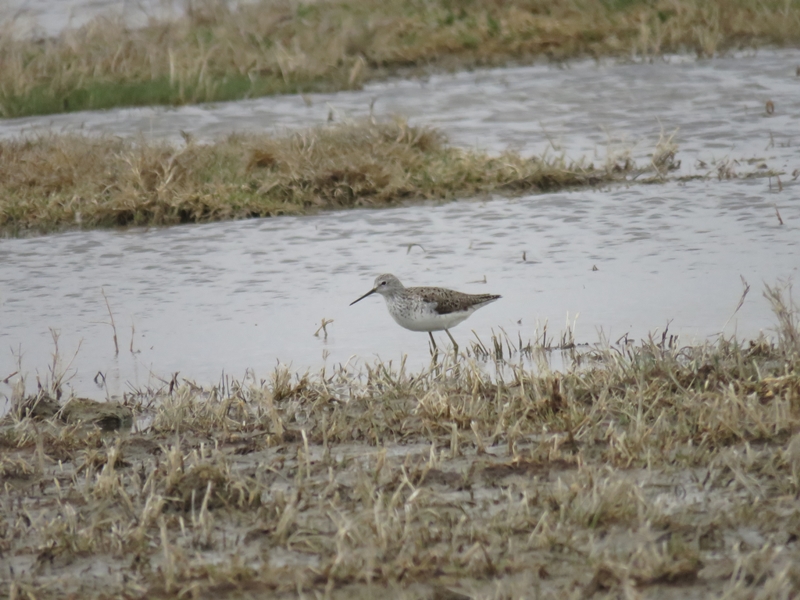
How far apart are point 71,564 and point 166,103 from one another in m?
14.1

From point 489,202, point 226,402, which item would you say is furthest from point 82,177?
point 226,402

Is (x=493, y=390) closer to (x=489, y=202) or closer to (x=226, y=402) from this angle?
(x=226, y=402)

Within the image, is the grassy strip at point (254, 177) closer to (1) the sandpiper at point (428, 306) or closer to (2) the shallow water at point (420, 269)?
(2) the shallow water at point (420, 269)

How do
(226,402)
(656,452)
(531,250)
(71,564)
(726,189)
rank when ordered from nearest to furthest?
(71,564) → (656,452) → (226,402) → (531,250) → (726,189)

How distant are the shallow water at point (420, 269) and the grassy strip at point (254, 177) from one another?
29 centimetres

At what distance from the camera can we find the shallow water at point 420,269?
28.4 feet

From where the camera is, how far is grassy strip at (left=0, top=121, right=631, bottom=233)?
12.3 metres

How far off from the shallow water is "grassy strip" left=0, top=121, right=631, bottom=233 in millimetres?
290

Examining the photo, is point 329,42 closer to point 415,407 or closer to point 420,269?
point 420,269

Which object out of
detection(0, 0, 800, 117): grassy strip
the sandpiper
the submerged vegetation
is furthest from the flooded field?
detection(0, 0, 800, 117): grassy strip

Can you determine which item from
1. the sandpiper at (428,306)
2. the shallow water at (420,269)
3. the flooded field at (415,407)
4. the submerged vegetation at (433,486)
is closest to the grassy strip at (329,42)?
the shallow water at (420,269)

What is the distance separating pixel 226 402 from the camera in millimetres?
6816

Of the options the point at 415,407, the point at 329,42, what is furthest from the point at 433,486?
the point at 329,42

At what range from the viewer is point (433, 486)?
5664mm
